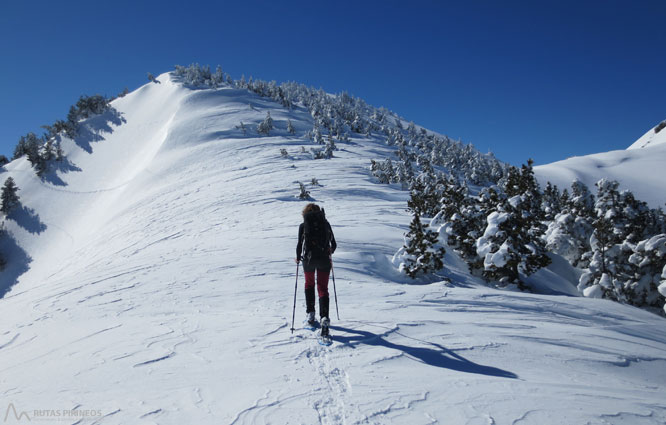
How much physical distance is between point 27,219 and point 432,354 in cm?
5294

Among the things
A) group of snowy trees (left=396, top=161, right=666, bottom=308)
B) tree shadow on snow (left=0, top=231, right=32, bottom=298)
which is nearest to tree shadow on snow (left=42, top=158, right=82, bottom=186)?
tree shadow on snow (left=0, top=231, right=32, bottom=298)

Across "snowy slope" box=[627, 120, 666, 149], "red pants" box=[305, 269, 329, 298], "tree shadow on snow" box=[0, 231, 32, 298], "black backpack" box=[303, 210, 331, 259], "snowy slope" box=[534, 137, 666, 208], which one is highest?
"snowy slope" box=[627, 120, 666, 149]

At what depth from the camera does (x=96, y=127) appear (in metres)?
66.7

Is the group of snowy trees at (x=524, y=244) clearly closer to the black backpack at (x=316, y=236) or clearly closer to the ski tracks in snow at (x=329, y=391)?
the black backpack at (x=316, y=236)

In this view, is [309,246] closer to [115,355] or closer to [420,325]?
[420,325]

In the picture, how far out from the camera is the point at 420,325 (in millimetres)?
5922

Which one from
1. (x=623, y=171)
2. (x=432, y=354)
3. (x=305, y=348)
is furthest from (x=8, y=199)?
(x=623, y=171)

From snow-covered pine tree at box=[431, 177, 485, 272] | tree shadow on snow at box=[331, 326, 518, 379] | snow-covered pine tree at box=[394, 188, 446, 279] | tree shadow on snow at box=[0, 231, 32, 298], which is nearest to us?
tree shadow on snow at box=[331, 326, 518, 379]

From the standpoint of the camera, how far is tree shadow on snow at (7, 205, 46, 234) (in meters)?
37.8

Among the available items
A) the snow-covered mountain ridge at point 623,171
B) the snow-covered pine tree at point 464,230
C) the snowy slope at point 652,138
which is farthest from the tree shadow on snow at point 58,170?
the snowy slope at point 652,138

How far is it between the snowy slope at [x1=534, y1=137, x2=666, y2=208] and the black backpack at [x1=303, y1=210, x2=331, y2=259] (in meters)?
82.6

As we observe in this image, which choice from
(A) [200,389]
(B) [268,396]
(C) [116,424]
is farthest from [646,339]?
(C) [116,424]

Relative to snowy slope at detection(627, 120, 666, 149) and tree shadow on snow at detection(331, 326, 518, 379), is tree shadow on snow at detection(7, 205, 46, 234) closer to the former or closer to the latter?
tree shadow on snow at detection(331, 326, 518, 379)

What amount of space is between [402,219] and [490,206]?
4825 millimetres
